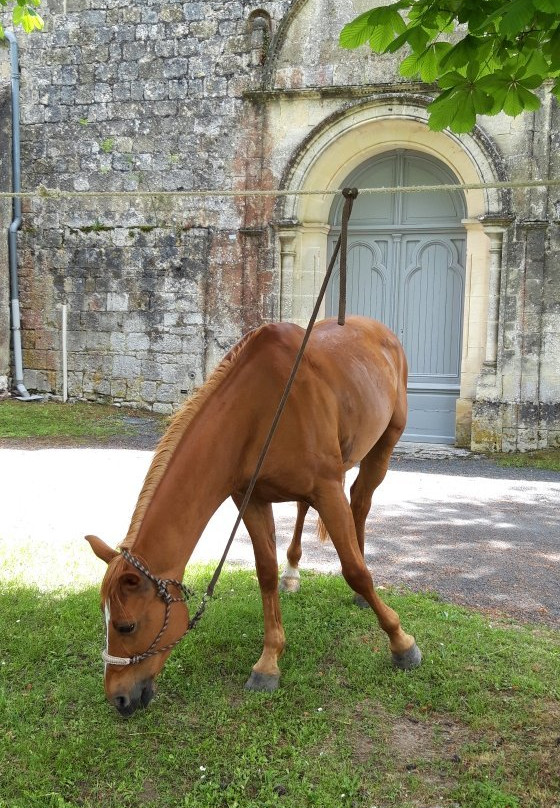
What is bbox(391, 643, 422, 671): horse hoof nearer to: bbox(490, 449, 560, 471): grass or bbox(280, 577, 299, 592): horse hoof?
bbox(280, 577, 299, 592): horse hoof

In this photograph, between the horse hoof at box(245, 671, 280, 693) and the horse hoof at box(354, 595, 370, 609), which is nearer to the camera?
the horse hoof at box(245, 671, 280, 693)

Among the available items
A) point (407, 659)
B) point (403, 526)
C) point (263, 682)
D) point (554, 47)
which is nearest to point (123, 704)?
point (263, 682)

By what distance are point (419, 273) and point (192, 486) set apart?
8.30m

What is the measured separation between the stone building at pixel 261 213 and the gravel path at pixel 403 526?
2071mm

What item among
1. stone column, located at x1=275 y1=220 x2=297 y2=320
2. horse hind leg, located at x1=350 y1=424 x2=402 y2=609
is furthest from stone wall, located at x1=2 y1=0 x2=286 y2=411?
horse hind leg, located at x1=350 y1=424 x2=402 y2=609

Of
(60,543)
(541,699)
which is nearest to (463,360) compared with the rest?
(60,543)

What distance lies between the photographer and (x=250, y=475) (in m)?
3.11

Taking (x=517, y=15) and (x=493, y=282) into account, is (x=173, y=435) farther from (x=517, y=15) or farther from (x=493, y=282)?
(x=493, y=282)

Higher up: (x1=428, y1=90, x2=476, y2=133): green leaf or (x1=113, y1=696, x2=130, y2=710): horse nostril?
(x1=428, y1=90, x2=476, y2=133): green leaf

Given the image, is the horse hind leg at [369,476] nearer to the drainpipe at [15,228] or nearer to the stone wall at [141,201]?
the stone wall at [141,201]

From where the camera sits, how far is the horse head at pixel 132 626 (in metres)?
2.49

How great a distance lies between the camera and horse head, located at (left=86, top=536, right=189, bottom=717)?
8.18ft

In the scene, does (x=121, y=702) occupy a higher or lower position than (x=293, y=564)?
higher

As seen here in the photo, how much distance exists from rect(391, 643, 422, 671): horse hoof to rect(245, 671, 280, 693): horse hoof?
569 millimetres
